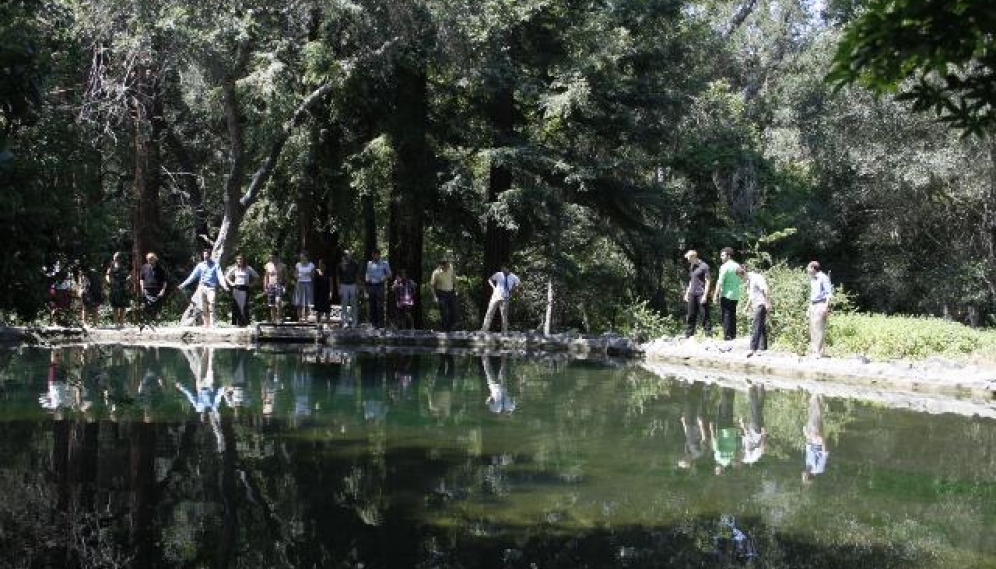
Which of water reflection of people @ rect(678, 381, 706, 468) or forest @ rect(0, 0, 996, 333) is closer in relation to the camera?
water reflection of people @ rect(678, 381, 706, 468)

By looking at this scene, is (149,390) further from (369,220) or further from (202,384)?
(369,220)

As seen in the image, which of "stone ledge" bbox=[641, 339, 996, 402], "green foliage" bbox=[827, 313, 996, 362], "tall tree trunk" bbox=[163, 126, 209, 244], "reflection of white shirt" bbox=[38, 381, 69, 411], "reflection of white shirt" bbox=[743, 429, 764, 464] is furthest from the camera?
"tall tree trunk" bbox=[163, 126, 209, 244]

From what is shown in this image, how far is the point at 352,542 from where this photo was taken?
6.53 metres

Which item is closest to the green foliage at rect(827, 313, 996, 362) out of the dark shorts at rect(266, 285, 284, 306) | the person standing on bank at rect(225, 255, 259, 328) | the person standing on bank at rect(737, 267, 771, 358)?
the person standing on bank at rect(737, 267, 771, 358)

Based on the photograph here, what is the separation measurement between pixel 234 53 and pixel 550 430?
1143 centimetres

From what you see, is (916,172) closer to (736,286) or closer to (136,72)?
(736,286)

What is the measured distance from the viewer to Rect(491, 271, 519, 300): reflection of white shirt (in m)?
19.8

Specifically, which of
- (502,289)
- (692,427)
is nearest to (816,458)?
(692,427)

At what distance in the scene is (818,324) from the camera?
15711 millimetres

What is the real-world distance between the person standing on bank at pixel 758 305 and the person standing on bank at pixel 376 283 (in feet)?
22.8

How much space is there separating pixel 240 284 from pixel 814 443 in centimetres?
1248

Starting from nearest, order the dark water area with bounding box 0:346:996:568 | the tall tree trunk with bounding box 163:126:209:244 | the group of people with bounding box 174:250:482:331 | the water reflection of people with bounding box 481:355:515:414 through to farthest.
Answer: the dark water area with bounding box 0:346:996:568
the water reflection of people with bounding box 481:355:515:414
the group of people with bounding box 174:250:482:331
the tall tree trunk with bounding box 163:126:209:244

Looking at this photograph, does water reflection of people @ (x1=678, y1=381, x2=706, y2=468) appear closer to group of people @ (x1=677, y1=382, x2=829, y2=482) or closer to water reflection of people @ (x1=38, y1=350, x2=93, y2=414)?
group of people @ (x1=677, y1=382, x2=829, y2=482)

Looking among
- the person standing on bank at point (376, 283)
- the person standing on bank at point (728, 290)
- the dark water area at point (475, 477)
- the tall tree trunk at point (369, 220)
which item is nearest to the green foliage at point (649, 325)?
the person standing on bank at point (728, 290)
